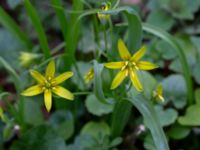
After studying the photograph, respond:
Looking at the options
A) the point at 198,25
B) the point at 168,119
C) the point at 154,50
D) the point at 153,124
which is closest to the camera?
the point at 153,124

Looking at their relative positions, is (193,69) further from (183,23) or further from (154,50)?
(183,23)

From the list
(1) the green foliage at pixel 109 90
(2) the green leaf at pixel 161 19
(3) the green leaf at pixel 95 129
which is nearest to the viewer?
(1) the green foliage at pixel 109 90

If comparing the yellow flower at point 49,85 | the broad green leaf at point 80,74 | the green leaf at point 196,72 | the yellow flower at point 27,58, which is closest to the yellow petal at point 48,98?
the yellow flower at point 49,85

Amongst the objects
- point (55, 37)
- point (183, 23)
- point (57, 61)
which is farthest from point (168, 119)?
point (55, 37)

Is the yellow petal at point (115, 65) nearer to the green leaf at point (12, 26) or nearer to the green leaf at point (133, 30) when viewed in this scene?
the green leaf at point (133, 30)

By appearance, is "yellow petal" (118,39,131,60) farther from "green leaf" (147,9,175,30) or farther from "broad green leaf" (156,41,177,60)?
"green leaf" (147,9,175,30)
